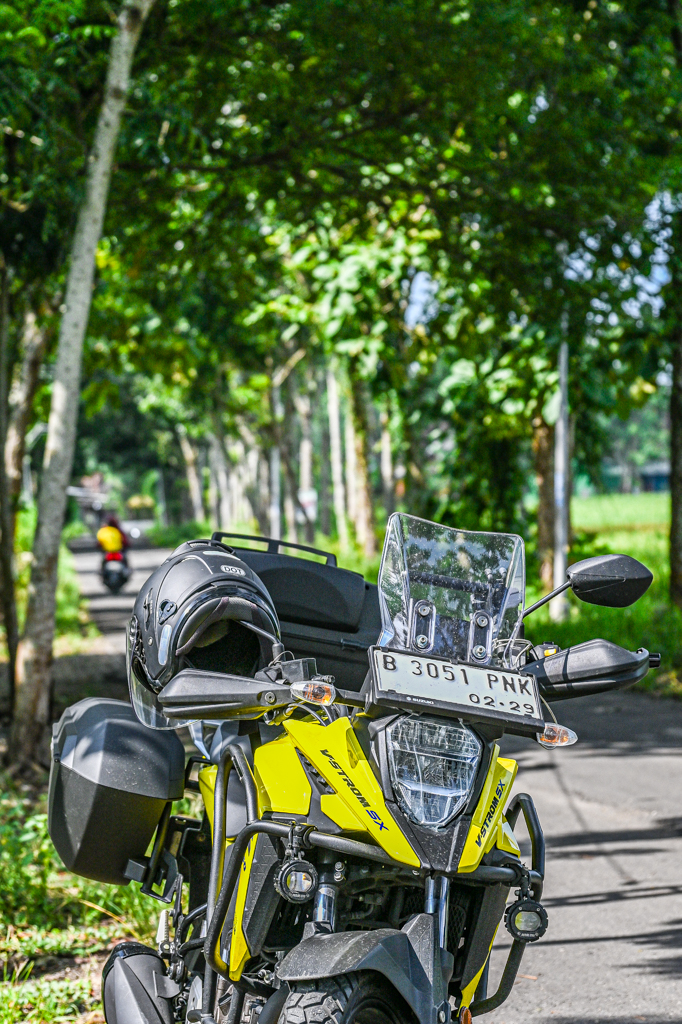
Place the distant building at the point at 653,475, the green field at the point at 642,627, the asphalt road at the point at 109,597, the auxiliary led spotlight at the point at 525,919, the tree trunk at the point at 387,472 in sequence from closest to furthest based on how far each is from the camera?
the auxiliary led spotlight at the point at 525,919
the green field at the point at 642,627
the asphalt road at the point at 109,597
the tree trunk at the point at 387,472
the distant building at the point at 653,475

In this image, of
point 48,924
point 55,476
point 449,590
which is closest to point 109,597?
point 55,476

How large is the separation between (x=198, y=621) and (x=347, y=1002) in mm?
915

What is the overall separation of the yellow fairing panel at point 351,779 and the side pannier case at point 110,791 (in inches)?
32.4

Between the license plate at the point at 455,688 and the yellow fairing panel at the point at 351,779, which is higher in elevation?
the license plate at the point at 455,688

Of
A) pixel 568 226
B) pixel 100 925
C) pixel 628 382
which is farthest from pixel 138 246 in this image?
pixel 100 925

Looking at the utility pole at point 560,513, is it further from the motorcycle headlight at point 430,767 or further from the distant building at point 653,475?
the distant building at point 653,475

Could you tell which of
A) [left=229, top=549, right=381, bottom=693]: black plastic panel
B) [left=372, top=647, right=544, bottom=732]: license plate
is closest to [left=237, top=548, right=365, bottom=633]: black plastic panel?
[left=229, top=549, right=381, bottom=693]: black plastic panel

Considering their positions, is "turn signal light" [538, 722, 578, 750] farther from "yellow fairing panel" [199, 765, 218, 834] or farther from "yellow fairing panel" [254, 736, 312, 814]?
"yellow fairing panel" [199, 765, 218, 834]

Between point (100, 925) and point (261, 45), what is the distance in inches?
319

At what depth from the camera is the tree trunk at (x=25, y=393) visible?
11039mm

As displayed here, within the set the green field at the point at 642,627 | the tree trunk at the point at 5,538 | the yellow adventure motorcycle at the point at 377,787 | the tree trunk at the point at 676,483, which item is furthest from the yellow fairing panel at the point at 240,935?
the tree trunk at the point at 676,483

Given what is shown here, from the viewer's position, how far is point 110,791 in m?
2.94

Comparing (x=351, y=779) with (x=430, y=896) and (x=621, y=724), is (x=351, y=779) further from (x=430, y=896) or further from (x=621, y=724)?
(x=621, y=724)

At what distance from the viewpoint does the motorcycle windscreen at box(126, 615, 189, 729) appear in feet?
9.50
